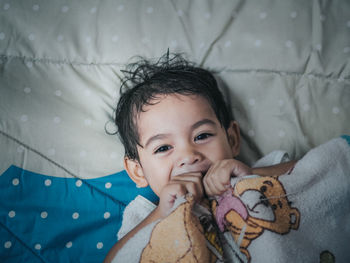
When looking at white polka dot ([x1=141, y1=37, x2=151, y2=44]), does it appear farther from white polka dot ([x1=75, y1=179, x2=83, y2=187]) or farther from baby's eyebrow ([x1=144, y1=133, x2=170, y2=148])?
white polka dot ([x1=75, y1=179, x2=83, y2=187])

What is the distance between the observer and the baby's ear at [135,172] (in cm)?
106

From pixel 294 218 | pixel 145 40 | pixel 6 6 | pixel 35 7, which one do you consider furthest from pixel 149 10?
pixel 294 218

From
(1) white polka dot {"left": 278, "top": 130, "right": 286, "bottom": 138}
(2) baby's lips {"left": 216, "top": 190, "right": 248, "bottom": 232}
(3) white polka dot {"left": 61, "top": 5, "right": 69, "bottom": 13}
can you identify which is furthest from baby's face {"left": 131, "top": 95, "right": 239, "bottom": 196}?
(3) white polka dot {"left": 61, "top": 5, "right": 69, "bottom": 13}

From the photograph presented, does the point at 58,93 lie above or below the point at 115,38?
below

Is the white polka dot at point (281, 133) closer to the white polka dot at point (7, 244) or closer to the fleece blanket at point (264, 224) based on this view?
the fleece blanket at point (264, 224)

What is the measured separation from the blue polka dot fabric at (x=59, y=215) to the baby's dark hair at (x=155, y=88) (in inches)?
6.0

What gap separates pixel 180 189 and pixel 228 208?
13cm

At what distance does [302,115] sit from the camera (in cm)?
107

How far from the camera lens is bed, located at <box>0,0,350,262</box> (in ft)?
3.34

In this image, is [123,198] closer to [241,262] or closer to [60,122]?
[60,122]

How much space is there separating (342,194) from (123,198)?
2.10 feet

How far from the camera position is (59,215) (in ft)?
3.34

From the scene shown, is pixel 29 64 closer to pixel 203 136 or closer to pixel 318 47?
pixel 203 136

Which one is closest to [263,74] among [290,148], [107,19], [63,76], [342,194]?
[290,148]
